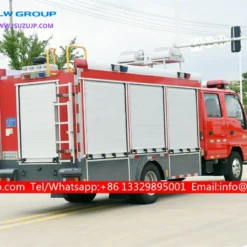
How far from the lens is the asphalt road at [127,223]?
7887 mm

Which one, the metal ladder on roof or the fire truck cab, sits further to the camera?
the fire truck cab

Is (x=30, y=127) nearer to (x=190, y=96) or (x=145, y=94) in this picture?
(x=145, y=94)

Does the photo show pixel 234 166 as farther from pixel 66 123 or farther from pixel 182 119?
pixel 66 123

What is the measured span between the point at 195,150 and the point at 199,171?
520 mm

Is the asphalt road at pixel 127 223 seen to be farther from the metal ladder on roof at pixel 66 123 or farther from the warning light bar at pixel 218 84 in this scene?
the warning light bar at pixel 218 84

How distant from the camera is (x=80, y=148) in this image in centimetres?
1017

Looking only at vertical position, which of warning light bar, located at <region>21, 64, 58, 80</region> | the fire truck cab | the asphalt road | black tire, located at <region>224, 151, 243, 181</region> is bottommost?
the asphalt road

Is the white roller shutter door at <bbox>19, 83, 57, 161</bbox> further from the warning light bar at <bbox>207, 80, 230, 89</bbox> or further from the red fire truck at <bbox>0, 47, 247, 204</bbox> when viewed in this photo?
the warning light bar at <bbox>207, 80, 230, 89</bbox>

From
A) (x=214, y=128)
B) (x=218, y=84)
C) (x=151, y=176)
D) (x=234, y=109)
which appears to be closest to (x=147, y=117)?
(x=151, y=176)

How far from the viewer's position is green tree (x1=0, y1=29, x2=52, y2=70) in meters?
27.4

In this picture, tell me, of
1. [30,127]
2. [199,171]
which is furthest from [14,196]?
[199,171]

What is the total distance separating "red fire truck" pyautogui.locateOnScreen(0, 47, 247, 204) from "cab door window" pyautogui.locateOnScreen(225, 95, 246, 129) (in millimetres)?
1718

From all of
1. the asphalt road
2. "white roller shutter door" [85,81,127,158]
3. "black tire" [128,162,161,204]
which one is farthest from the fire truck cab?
"white roller shutter door" [85,81,127,158]

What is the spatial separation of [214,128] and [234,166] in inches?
54.7
